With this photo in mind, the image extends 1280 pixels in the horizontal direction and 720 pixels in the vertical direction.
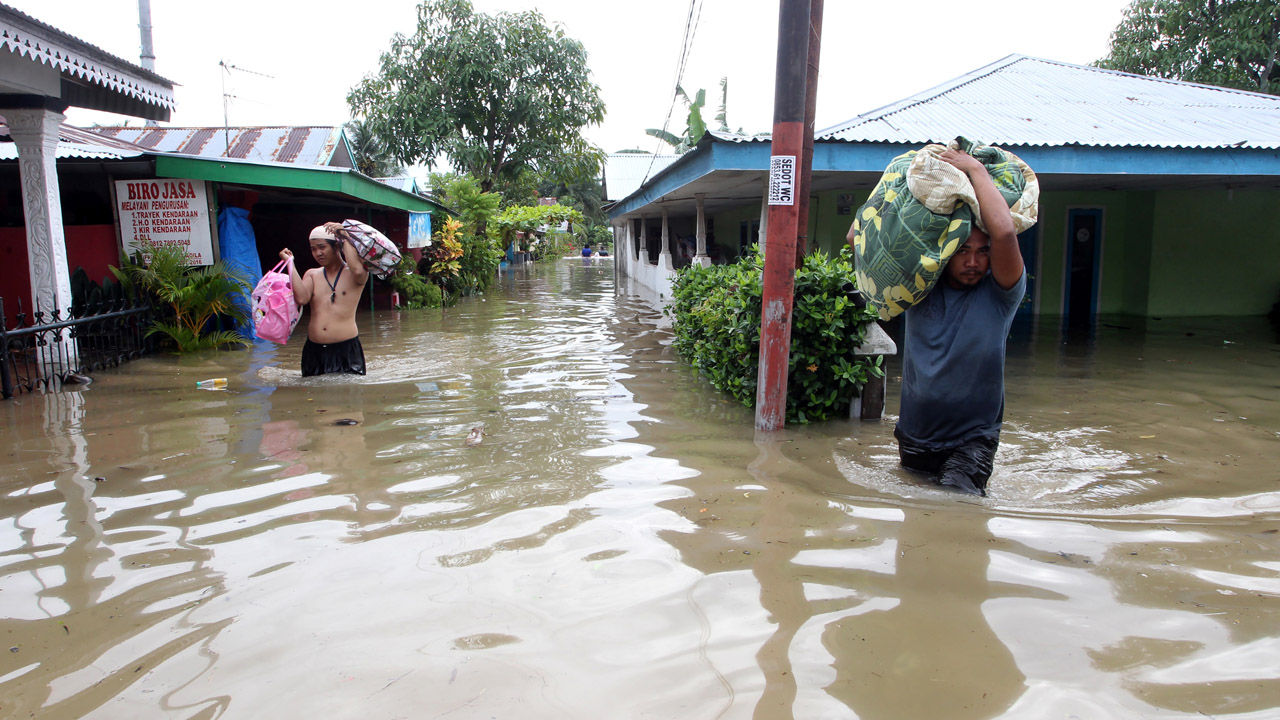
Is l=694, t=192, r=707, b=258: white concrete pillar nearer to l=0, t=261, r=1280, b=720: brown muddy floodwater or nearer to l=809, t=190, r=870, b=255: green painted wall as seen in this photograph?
l=809, t=190, r=870, b=255: green painted wall

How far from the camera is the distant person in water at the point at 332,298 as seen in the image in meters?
7.55

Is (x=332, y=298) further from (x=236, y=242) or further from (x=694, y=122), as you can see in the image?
(x=694, y=122)

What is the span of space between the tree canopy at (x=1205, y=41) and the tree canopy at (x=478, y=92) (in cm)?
1918

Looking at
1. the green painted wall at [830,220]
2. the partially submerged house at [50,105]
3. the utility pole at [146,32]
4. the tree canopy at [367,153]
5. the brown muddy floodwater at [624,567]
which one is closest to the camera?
the brown muddy floodwater at [624,567]

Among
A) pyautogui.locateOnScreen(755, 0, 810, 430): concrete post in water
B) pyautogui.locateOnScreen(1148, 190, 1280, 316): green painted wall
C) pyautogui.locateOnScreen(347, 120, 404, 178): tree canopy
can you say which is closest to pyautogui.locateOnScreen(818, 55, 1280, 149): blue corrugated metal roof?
pyautogui.locateOnScreen(1148, 190, 1280, 316): green painted wall

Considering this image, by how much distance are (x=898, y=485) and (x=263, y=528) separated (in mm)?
3396

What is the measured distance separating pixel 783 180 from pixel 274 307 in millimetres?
5030

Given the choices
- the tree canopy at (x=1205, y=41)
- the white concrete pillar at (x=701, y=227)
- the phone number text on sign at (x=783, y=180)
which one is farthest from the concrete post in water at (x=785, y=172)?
the tree canopy at (x=1205, y=41)

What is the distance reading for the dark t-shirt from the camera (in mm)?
4004

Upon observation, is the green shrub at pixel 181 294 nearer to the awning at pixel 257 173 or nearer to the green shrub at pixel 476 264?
the awning at pixel 257 173

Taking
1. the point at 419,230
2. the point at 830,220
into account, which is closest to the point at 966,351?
the point at 830,220

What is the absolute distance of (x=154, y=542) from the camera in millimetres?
3732

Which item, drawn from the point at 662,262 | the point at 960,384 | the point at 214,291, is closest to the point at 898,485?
the point at 960,384

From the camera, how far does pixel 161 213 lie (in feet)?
35.6
